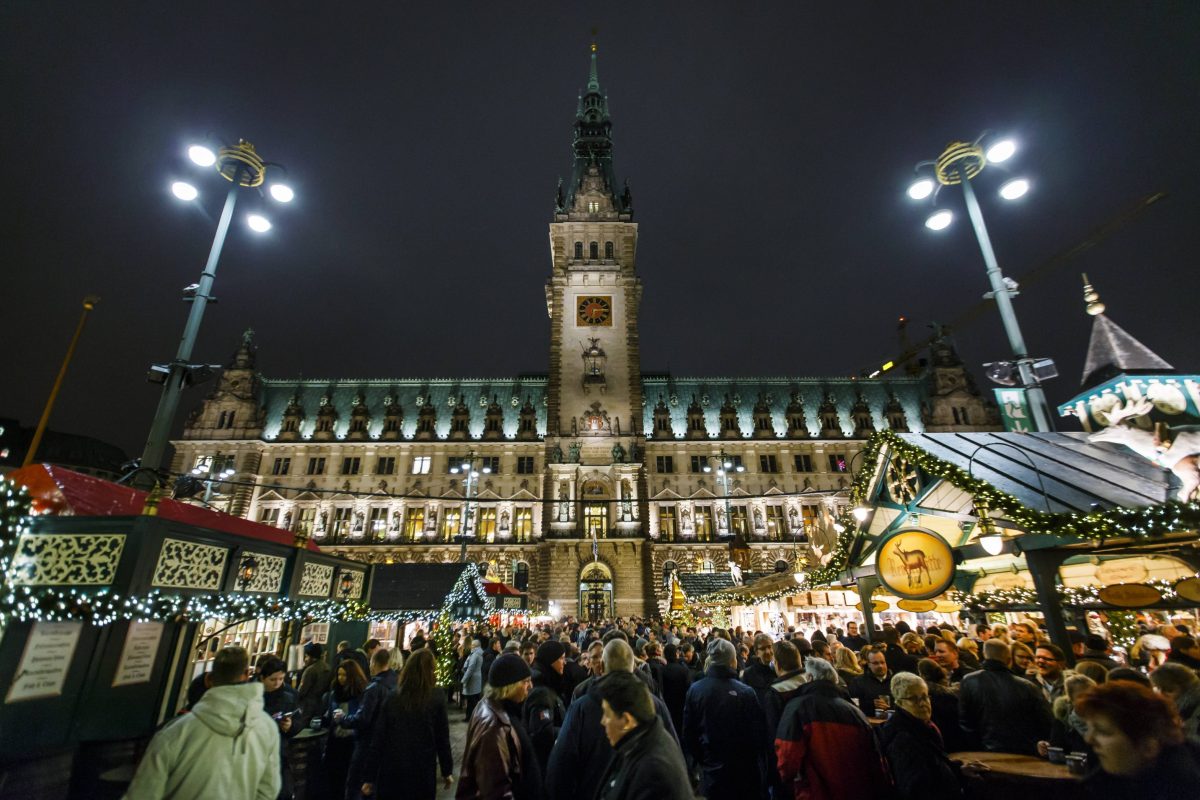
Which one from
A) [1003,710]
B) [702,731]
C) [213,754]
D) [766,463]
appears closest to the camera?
[213,754]

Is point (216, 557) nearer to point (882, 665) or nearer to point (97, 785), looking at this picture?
point (97, 785)

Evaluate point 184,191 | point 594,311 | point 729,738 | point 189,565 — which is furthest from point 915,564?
point 594,311

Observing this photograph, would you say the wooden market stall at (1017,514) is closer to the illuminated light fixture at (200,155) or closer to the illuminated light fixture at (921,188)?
the illuminated light fixture at (921,188)

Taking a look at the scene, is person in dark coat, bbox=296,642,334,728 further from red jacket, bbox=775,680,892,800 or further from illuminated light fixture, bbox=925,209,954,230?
illuminated light fixture, bbox=925,209,954,230

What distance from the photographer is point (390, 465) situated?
40.2m

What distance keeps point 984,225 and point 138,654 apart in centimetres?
1398

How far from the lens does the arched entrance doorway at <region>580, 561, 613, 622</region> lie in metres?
33.9

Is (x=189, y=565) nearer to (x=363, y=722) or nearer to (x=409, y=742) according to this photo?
(x=363, y=722)

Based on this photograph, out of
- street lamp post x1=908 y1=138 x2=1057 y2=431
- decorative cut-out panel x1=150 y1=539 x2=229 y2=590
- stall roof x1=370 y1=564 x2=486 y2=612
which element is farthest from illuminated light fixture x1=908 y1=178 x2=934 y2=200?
stall roof x1=370 y1=564 x2=486 y2=612

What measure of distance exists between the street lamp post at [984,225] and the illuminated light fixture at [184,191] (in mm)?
13690

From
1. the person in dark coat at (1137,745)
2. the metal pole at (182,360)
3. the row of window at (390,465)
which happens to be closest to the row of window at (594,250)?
the row of window at (390,465)

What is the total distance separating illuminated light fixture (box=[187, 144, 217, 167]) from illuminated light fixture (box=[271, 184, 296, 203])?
126cm

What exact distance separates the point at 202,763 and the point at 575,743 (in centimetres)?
228

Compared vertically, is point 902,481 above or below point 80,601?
above
